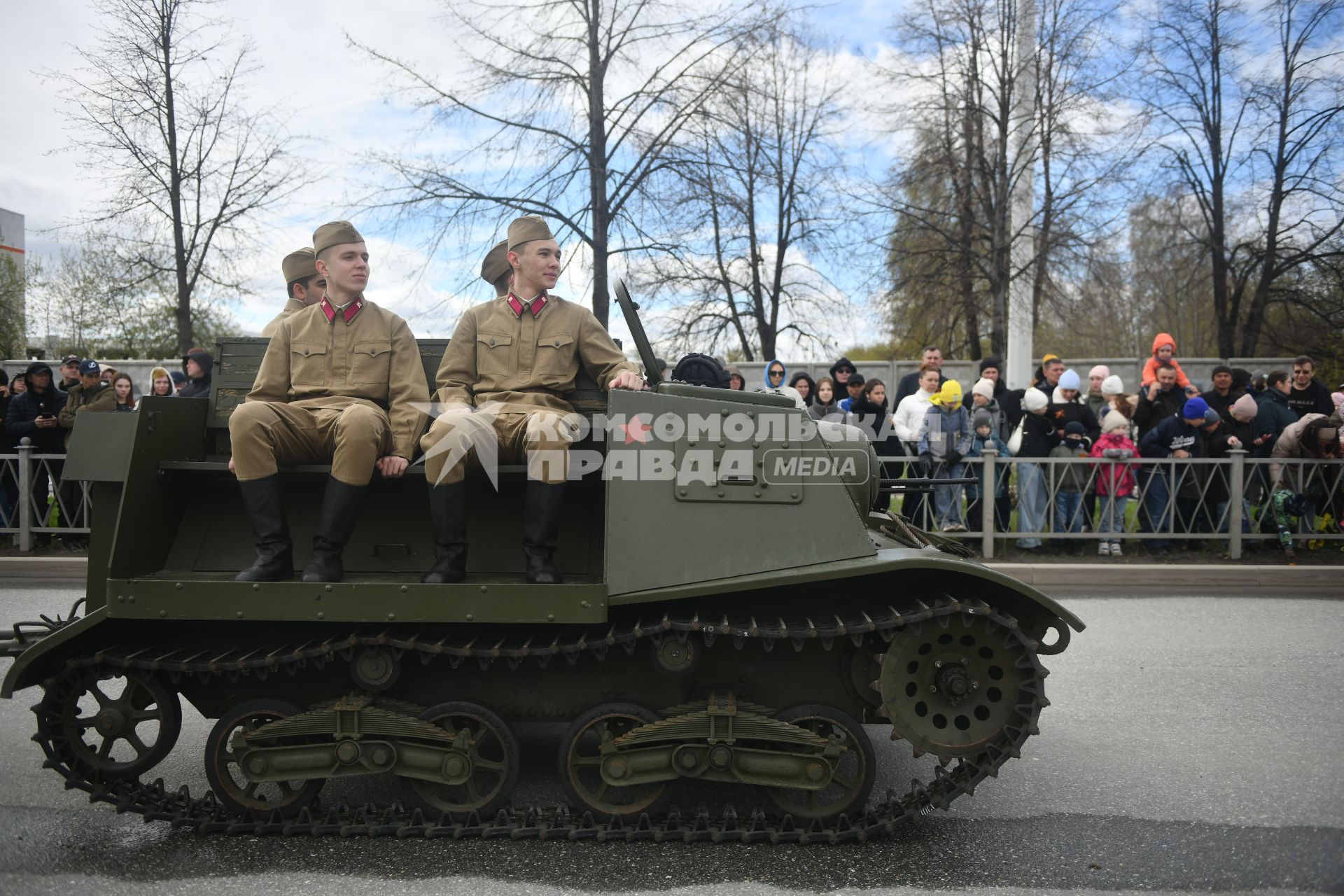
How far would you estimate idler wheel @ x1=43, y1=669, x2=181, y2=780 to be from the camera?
4.10 meters

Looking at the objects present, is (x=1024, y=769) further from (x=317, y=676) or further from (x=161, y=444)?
(x=161, y=444)

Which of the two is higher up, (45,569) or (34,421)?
(34,421)

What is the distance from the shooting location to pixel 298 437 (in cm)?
421

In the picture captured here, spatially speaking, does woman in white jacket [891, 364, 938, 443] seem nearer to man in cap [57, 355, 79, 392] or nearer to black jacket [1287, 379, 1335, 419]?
black jacket [1287, 379, 1335, 419]

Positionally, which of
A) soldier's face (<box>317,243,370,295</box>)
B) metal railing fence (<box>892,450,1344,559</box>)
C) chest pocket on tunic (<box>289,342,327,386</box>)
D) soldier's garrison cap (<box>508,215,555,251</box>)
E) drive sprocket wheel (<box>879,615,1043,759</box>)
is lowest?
drive sprocket wheel (<box>879,615,1043,759</box>)

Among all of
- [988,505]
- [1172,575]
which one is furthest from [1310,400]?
[988,505]

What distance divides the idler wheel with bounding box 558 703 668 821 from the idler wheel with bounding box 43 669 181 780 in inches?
70.8

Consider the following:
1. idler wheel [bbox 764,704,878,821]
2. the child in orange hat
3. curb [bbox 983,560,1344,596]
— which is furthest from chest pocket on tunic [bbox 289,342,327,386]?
the child in orange hat

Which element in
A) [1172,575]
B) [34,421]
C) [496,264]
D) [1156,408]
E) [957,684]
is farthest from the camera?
[34,421]

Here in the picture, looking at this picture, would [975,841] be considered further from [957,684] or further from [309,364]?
[309,364]

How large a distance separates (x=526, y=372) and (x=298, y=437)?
3.52ft

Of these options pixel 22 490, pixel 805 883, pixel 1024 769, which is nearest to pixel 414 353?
pixel 805 883

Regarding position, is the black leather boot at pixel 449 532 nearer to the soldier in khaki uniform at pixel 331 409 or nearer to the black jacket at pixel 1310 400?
the soldier in khaki uniform at pixel 331 409

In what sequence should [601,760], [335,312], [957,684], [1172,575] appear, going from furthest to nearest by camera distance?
1. [1172,575]
2. [335,312]
3. [601,760]
4. [957,684]
